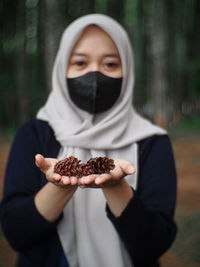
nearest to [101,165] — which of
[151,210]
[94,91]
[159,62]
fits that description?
[151,210]

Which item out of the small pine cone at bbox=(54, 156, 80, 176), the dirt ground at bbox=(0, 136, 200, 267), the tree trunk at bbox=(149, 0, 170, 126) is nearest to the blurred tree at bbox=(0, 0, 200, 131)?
the tree trunk at bbox=(149, 0, 170, 126)

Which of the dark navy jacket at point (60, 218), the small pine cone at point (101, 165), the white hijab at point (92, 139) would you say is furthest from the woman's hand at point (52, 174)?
the white hijab at point (92, 139)

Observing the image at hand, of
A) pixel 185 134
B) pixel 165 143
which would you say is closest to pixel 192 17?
pixel 185 134

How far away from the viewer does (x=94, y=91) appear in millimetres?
1756

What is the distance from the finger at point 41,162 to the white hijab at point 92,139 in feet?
1.21

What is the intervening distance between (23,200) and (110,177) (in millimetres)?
522

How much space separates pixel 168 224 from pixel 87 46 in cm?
102

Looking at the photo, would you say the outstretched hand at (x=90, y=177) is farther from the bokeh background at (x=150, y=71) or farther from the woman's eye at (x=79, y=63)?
the bokeh background at (x=150, y=71)

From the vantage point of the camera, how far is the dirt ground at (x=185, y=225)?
139 inches

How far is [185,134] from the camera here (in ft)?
34.1

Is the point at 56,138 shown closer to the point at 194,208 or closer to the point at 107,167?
the point at 107,167

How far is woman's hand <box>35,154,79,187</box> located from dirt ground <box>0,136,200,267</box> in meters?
2.65

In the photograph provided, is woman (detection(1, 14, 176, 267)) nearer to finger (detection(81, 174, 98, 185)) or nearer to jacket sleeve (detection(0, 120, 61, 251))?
jacket sleeve (detection(0, 120, 61, 251))

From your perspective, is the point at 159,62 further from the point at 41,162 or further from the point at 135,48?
the point at 135,48
